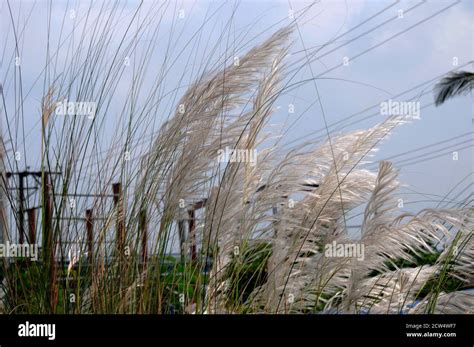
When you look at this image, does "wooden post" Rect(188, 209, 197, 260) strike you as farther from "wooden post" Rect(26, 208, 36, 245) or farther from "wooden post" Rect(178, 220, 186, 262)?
"wooden post" Rect(26, 208, 36, 245)

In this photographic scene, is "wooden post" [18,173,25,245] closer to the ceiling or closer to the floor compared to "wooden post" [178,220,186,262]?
closer to the ceiling

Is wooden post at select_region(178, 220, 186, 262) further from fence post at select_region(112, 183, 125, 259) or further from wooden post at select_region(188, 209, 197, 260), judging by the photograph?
fence post at select_region(112, 183, 125, 259)

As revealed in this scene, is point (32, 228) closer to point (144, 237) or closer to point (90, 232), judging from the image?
point (90, 232)

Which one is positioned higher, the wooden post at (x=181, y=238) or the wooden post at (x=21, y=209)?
the wooden post at (x=21, y=209)

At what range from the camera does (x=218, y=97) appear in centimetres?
301

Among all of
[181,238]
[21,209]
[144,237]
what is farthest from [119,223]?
[21,209]

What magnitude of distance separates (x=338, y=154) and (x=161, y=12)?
795mm

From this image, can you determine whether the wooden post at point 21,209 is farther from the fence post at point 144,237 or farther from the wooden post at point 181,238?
the wooden post at point 181,238

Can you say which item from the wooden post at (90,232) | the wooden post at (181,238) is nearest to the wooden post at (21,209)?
the wooden post at (90,232)

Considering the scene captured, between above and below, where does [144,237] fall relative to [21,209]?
below

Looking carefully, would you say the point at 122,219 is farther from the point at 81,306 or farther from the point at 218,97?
the point at 218,97

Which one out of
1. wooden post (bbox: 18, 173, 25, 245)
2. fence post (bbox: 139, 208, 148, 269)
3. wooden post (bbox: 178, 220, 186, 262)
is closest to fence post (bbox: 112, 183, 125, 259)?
fence post (bbox: 139, 208, 148, 269)
